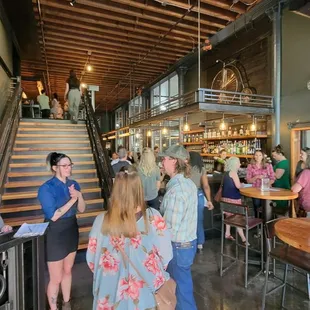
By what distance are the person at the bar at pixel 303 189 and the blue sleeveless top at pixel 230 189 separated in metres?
0.84

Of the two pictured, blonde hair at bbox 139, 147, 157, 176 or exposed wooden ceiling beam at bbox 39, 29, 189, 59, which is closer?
blonde hair at bbox 139, 147, 157, 176

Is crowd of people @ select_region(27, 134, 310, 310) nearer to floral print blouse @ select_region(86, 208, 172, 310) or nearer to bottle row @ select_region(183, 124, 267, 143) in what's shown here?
floral print blouse @ select_region(86, 208, 172, 310)

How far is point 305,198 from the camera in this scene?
345 cm

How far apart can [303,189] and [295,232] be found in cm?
174

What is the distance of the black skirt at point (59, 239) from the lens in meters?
2.22

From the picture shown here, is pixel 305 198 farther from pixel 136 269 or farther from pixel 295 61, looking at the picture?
pixel 295 61

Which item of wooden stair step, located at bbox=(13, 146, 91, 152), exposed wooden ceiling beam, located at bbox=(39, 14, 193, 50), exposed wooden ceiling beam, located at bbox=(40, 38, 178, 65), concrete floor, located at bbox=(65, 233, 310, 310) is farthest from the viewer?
exposed wooden ceiling beam, located at bbox=(40, 38, 178, 65)

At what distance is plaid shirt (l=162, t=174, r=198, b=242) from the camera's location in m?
1.87

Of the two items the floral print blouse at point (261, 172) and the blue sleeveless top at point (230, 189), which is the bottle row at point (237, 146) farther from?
the blue sleeveless top at point (230, 189)

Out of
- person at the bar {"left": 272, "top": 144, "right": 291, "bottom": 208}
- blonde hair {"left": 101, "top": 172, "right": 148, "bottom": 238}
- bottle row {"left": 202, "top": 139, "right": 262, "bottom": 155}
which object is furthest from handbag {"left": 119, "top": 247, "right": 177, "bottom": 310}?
bottle row {"left": 202, "top": 139, "right": 262, "bottom": 155}

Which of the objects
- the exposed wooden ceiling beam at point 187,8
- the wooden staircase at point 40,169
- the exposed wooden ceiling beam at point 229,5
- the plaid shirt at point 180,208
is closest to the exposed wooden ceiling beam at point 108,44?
the exposed wooden ceiling beam at point 187,8

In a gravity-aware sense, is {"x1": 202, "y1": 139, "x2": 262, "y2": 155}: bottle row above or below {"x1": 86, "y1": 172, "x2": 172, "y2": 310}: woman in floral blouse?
above

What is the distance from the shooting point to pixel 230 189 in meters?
4.01

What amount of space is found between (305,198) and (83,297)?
3.09 m
